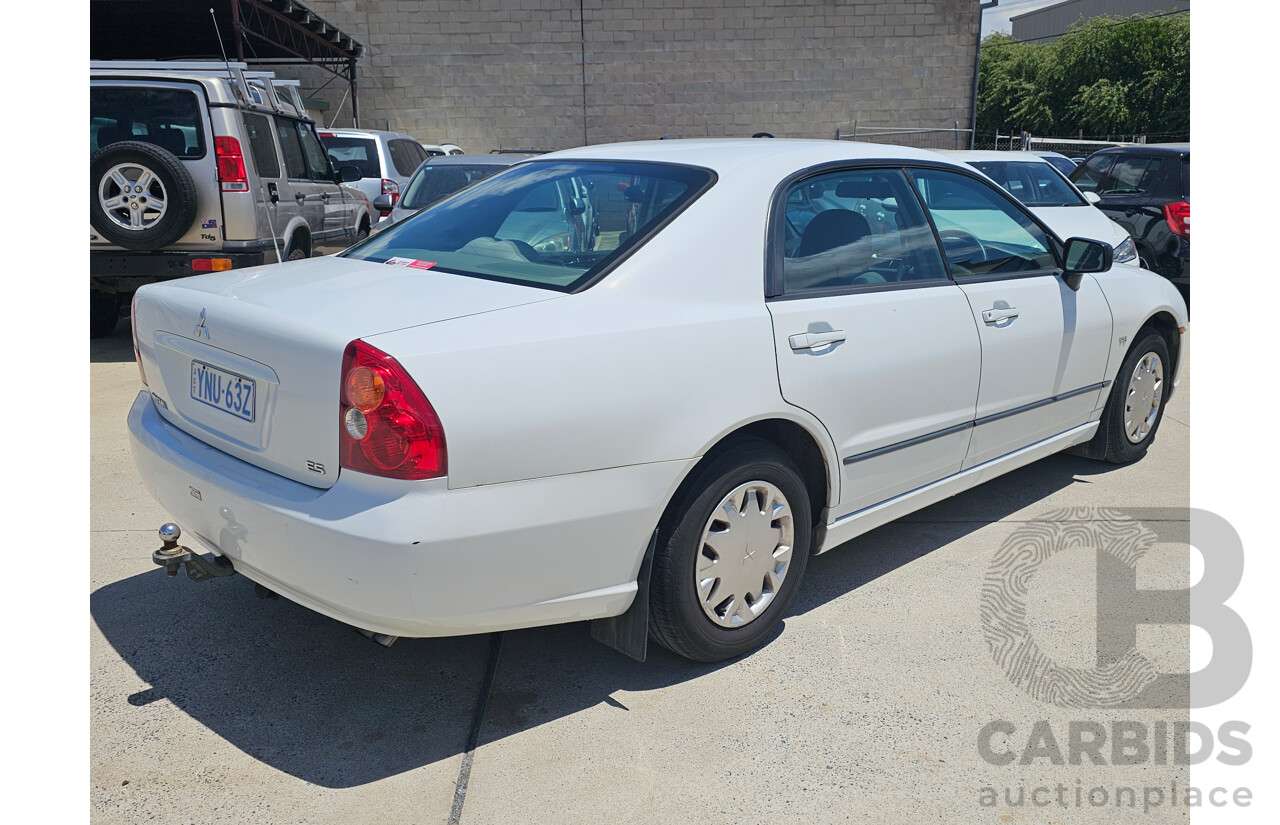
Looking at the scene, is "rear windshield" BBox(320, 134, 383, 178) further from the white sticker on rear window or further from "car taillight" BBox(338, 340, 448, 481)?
"car taillight" BBox(338, 340, 448, 481)

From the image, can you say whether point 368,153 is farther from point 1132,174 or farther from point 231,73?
point 1132,174

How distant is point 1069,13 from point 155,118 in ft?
298

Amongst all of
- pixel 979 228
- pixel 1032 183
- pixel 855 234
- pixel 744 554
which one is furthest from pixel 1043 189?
pixel 744 554

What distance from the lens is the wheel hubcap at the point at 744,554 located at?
297 centimetres

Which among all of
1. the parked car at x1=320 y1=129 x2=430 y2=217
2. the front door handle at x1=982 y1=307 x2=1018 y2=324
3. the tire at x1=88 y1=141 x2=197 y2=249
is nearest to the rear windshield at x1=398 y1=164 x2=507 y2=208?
the tire at x1=88 y1=141 x2=197 y2=249

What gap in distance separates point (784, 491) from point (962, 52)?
24039mm

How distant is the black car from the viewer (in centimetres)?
1007

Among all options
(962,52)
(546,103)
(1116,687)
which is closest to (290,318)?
(1116,687)

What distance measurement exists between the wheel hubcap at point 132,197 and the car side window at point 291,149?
161cm

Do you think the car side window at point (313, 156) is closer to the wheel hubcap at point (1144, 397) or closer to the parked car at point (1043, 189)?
the parked car at point (1043, 189)

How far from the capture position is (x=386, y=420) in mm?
2355

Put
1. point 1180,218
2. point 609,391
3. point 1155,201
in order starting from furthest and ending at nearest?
point 1155,201
point 1180,218
point 609,391

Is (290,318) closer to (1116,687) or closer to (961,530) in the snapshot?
(1116,687)

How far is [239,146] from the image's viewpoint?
287 inches
